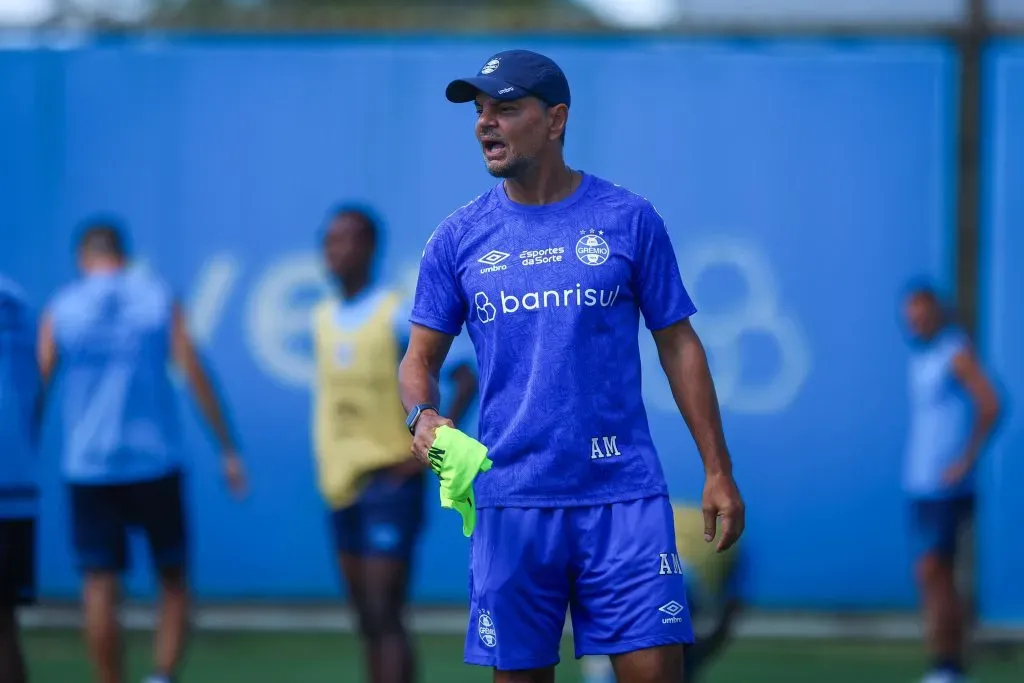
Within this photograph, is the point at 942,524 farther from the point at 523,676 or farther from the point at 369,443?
the point at 523,676

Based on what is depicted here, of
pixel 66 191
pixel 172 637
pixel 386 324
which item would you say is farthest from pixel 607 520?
pixel 66 191

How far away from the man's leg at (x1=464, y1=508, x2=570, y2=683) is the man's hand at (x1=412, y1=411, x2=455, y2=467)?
0.29m

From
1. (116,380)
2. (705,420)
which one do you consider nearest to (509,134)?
(705,420)

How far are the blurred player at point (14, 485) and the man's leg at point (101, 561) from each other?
31.6 inches

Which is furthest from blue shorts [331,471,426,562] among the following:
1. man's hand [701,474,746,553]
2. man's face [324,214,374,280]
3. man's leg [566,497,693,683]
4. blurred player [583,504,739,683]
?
man's hand [701,474,746,553]

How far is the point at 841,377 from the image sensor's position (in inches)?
368

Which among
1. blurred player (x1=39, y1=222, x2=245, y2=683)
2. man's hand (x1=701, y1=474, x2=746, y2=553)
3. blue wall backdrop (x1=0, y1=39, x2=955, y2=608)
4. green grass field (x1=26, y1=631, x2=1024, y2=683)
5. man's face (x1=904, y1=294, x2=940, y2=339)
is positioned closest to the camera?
man's hand (x1=701, y1=474, x2=746, y2=553)

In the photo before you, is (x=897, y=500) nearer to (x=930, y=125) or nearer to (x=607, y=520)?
(x=930, y=125)

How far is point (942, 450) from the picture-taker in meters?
8.05

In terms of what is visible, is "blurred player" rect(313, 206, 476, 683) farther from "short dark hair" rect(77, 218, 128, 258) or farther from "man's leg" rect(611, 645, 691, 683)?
"man's leg" rect(611, 645, 691, 683)

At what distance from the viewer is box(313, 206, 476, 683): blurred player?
21.4 ft

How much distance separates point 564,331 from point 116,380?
347 cm

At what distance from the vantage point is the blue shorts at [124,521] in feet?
23.0

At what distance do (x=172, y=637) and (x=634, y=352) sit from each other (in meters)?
3.56
